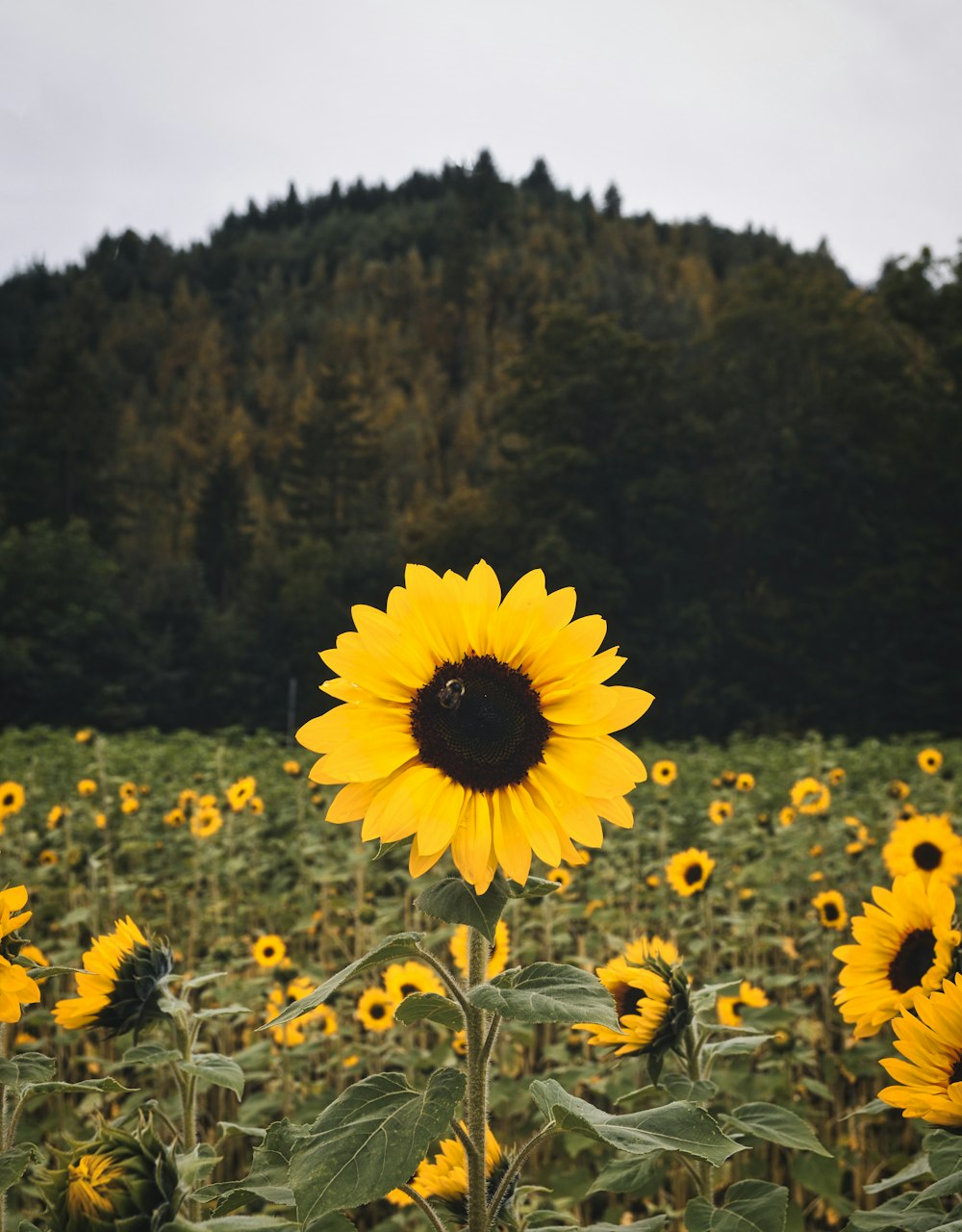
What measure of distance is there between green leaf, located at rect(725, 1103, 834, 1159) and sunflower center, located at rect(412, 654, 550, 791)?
62cm

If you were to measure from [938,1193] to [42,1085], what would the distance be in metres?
0.93

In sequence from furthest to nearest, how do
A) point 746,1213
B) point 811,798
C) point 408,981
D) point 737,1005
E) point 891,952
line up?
1. point 811,798
2. point 408,981
3. point 737,1005
4. point 891,952
5. point 746,1213

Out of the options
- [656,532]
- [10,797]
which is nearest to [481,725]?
[10,797]

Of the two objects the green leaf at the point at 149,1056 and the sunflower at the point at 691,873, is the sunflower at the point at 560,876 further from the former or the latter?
the green leaf at the point at 149,1056

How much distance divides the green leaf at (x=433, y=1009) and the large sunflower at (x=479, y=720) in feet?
0.53

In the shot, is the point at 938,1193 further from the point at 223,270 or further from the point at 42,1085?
the point at 223,270

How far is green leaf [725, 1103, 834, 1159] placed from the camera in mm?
1340

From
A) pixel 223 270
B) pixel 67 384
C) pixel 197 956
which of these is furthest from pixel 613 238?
pixel 197 956

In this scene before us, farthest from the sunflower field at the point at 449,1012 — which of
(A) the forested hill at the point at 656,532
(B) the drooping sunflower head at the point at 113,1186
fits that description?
(A) the forested hill at the point at 656,532

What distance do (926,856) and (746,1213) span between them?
5.73 ft

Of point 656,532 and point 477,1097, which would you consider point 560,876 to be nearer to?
point 477,1097

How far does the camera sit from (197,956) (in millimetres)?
4336

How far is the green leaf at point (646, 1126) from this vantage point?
3.13 ft

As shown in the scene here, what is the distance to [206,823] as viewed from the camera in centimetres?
457
